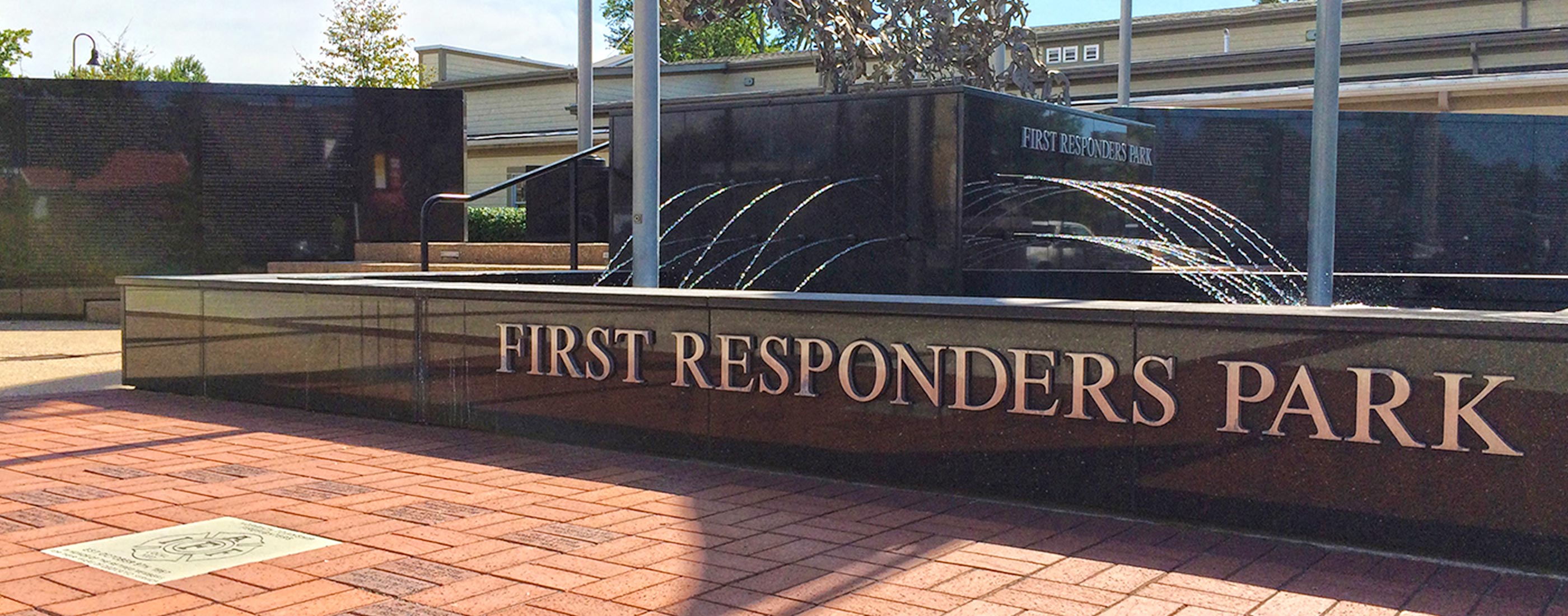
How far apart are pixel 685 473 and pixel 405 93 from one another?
43.8 ft

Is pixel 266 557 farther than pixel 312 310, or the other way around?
pixel 312 310

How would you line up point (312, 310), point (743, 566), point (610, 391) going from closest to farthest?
point (743, 566), point (610, 391), point (312, 310)

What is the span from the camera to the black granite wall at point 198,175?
671 inches

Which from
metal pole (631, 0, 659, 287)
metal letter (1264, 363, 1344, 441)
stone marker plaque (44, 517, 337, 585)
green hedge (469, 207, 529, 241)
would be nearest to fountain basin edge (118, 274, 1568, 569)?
metal letter (1264, 363, 1344, 441)

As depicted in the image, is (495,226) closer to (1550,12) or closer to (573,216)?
(573,216)

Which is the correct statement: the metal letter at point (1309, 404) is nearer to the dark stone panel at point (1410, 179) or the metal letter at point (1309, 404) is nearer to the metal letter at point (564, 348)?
the metal letter at point (564, 348)

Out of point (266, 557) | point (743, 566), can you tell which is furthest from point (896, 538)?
point (266, 557)

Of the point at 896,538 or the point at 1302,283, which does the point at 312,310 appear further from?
the point at 1302,283

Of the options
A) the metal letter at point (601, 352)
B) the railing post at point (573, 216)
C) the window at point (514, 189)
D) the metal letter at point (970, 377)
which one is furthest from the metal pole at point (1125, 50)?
the metal letter at point (970, 377)

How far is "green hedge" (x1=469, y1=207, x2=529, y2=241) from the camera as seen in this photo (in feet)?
70.1

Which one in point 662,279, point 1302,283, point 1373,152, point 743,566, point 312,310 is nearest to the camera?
point 743,566

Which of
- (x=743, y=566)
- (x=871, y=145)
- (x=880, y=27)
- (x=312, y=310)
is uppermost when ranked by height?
(x=880, y=27)

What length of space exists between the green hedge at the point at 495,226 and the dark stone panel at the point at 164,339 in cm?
1136

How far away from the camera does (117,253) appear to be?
17.3 meters
